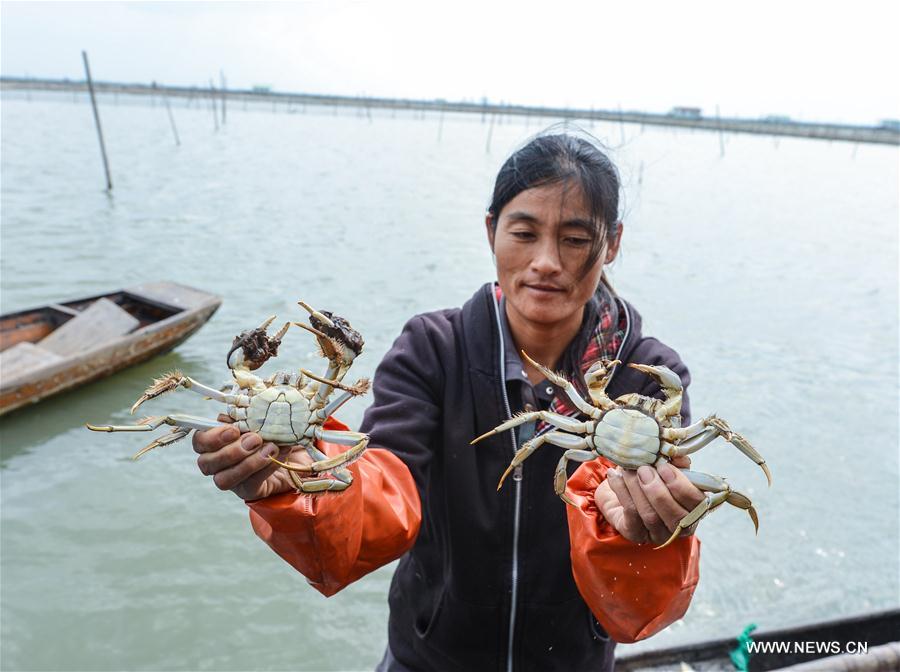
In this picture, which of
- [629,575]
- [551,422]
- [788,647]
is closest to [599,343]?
[551,422]

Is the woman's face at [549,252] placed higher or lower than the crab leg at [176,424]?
higher

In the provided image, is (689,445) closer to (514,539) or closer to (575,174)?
(514,539)

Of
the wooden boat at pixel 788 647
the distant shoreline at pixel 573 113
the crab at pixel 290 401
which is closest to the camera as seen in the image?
the crab at pixel 290 401

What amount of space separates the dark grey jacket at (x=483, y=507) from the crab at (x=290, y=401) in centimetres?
19

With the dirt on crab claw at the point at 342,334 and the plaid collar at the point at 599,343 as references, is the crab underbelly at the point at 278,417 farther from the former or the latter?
the plaid collar at the point at 599,343

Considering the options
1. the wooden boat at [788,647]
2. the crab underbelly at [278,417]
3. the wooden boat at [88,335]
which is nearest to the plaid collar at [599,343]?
the crab underbelly at [278,417]

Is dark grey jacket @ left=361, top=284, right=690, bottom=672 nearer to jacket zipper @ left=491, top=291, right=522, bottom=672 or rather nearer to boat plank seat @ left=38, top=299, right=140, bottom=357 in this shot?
jacket zipper @ left=491, top=291, right=522, bottom=672

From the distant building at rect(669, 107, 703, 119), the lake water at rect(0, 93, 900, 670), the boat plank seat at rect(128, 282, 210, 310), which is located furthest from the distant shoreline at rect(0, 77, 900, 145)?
the boat plank seat at rect(128, 282, 210, 310)

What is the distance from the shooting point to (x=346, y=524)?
7.04ft

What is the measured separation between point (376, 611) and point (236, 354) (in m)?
→ 5.06

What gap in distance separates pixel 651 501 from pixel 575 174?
1.27 m

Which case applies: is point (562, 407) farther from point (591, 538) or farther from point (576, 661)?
point (576, 661)

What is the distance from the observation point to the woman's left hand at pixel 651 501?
2.01m

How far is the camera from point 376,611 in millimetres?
6887
